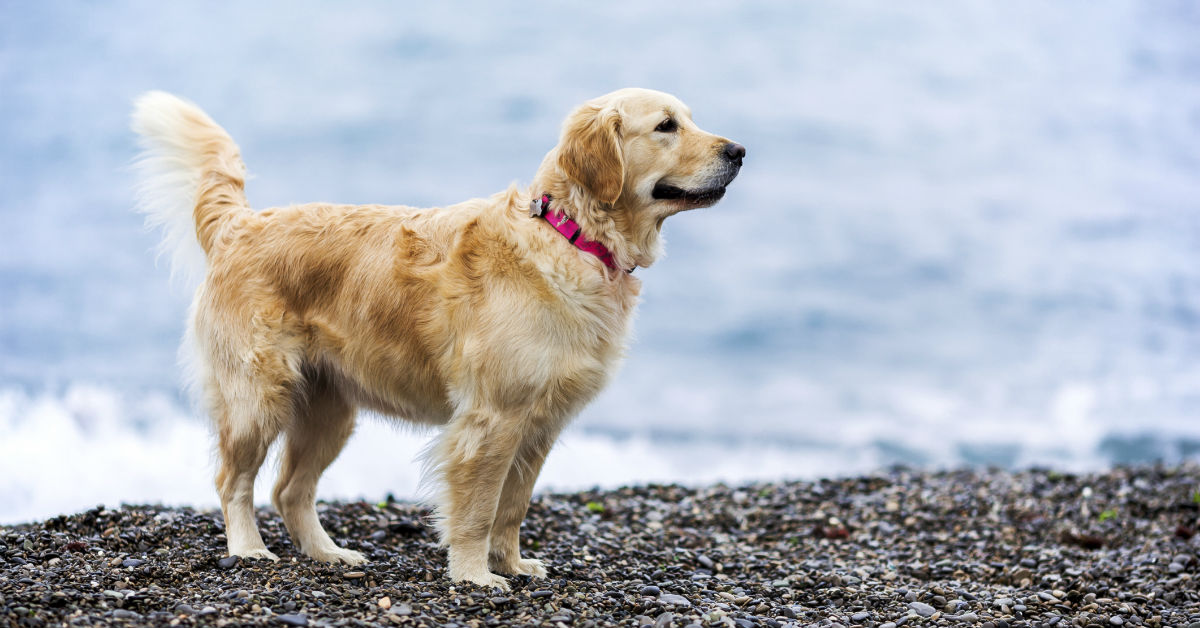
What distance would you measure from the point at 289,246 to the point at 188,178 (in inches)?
48.5

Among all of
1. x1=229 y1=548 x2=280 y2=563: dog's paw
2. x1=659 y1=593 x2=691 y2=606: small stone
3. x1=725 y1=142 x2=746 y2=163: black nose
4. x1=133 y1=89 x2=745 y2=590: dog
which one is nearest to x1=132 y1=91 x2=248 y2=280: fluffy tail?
x1=133 y1=89 x2=745 y2=590: dog

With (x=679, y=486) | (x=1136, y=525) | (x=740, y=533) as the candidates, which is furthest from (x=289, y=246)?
(x=1136, y=525)

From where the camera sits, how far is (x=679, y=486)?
10.3m

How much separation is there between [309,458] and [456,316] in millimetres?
1743

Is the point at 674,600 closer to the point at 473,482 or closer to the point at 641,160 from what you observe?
the point at 473,482

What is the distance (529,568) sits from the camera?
630 cm

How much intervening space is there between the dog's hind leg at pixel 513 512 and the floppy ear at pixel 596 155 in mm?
1581

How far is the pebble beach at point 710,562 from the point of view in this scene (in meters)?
5.14

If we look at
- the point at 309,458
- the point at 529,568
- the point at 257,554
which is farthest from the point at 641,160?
the point at 257,554

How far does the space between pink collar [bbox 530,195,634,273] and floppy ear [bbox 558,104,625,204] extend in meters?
0.21

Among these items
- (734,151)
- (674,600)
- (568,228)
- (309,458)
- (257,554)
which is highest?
(734,151)

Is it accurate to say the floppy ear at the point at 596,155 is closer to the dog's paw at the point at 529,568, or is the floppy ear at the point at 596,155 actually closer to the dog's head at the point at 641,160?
the dog's head at the point at 641,160

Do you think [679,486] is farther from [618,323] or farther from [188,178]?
[188,178]

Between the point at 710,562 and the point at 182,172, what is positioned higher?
the point at 182,172
